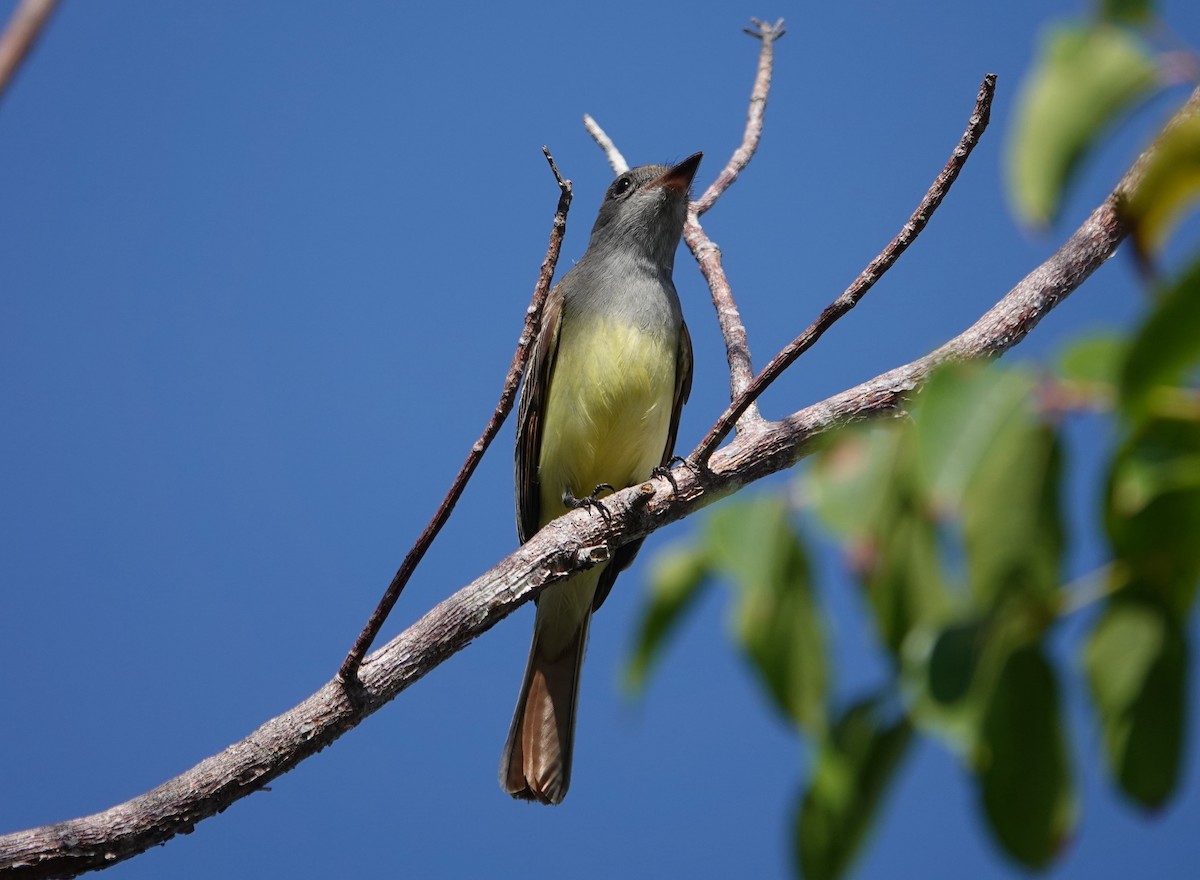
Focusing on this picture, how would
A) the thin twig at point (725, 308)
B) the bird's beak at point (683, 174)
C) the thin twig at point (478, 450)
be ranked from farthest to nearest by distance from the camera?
1. the bird's beak at point (683, 174)
2. the thin twig at point (725, 308)
3. the thin twig at point (478, 450)

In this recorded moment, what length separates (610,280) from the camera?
719 centimetres

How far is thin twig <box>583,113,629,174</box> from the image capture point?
7.82m

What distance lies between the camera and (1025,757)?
1.34 m

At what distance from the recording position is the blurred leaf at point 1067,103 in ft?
3.96

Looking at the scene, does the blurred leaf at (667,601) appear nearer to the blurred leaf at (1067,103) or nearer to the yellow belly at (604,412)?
the blurred leaf at (1067,103)

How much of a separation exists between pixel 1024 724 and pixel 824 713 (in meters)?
0.23

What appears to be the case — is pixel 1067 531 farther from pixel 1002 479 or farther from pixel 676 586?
pixel 676 586

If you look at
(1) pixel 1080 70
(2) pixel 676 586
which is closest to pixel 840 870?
(2) pixel 676 586

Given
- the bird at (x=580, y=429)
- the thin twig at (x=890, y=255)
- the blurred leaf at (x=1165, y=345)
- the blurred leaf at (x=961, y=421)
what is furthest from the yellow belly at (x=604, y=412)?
the blurred leaf at (x=1165, y=345)

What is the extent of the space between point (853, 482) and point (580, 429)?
16.7ft

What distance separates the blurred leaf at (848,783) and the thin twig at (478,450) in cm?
271

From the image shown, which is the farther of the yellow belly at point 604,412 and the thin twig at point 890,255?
the yellow belly at point 604,412

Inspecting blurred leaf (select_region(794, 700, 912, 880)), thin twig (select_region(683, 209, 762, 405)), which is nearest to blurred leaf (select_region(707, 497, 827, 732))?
blurred leaf (select_region(794, 700, 912, 880))

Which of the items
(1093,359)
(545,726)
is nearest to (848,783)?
(1093,359)
